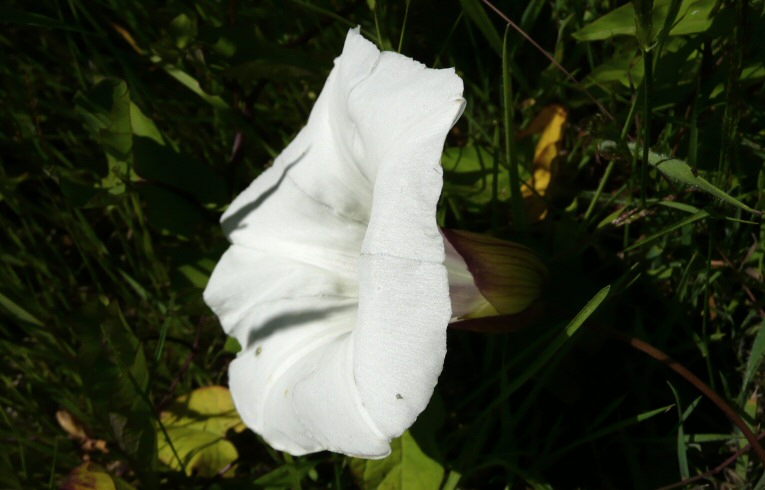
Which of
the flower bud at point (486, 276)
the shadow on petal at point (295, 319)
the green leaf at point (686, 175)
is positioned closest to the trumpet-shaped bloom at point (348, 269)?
the shadow on petal at point (295, 319)

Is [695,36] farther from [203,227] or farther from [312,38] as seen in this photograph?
[203,227]

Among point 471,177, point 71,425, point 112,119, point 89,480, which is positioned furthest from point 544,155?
point 71,425

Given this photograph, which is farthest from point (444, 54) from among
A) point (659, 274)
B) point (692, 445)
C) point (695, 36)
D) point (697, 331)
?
point (692, 445)

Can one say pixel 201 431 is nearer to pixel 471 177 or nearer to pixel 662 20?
pixel 471 177

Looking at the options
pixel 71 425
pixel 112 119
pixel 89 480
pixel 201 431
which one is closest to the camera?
pixel 89 480

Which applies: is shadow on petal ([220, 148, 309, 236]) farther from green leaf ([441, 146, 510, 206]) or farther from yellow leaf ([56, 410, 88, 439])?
yellow leaf ([56, 410, 88, 439])

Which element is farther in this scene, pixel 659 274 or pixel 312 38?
pixel 312 38

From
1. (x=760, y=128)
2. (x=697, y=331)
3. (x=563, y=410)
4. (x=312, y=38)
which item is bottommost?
(x=563, y=410)
